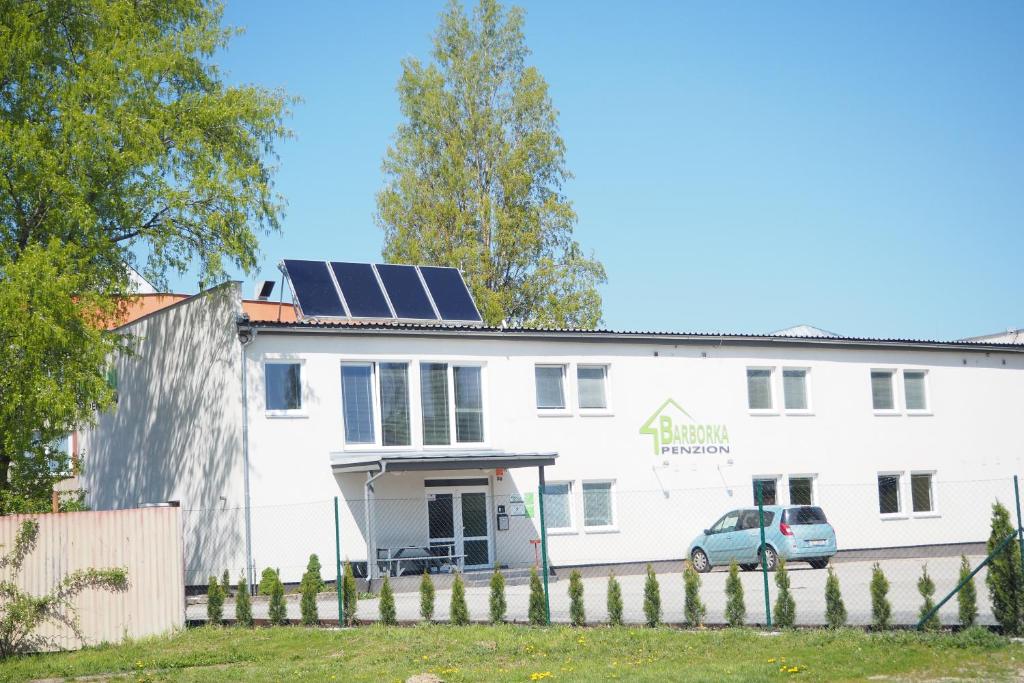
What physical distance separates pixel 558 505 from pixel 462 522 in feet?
8.01

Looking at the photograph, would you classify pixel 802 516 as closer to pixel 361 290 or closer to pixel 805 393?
pixel 805 393

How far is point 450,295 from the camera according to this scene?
100 ft

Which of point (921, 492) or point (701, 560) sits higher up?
point (921, 492)

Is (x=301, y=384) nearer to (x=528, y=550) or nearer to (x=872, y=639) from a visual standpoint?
(x=528, y=550)

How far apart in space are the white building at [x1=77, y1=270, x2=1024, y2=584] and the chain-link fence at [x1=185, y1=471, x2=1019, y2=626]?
0.22ft

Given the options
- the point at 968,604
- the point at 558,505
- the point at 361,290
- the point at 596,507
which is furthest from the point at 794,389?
the point at 968,604

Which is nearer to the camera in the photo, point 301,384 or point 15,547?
point 15,547

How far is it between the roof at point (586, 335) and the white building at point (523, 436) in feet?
0.24

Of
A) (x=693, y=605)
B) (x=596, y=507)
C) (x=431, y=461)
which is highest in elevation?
(x=431, y=461)

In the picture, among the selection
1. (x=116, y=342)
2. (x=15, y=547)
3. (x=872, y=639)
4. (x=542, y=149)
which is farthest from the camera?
(x=542, y=149)

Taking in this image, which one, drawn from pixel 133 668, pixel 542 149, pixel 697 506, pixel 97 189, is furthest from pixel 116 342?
pixel 542 149

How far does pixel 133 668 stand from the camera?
1439 centimetres

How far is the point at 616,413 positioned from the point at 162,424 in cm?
1117

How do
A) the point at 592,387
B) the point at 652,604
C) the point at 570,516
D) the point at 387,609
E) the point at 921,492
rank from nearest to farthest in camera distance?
the point at 652,604 → the point at 387,609 → the point at 570,516 → the point at 592,387 → the point at 921,492
